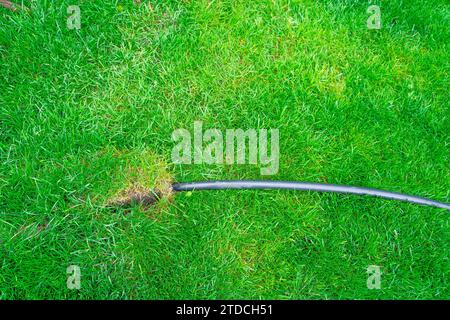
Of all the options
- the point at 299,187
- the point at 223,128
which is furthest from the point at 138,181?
the point at 299,187

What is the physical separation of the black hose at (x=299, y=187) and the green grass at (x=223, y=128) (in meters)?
0.05

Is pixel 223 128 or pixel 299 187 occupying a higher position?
pixel 223 128

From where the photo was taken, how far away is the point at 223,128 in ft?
8.84

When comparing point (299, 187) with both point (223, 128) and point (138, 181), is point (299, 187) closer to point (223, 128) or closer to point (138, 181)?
point (223, 128)

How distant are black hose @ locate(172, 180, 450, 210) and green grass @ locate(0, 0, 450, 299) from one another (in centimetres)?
5

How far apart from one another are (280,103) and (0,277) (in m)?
1.84

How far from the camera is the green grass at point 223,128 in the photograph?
7.89 feet

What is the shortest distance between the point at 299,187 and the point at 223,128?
0.57 meters

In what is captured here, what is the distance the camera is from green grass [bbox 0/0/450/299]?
2404 millimetres

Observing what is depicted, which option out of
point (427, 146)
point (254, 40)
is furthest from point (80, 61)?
point (427, 146)

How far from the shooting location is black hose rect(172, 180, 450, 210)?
2.53 meters

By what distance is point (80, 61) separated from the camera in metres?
2.71

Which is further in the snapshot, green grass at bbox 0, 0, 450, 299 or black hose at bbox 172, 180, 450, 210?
black hose at bbox 172, 180, 450, 210
